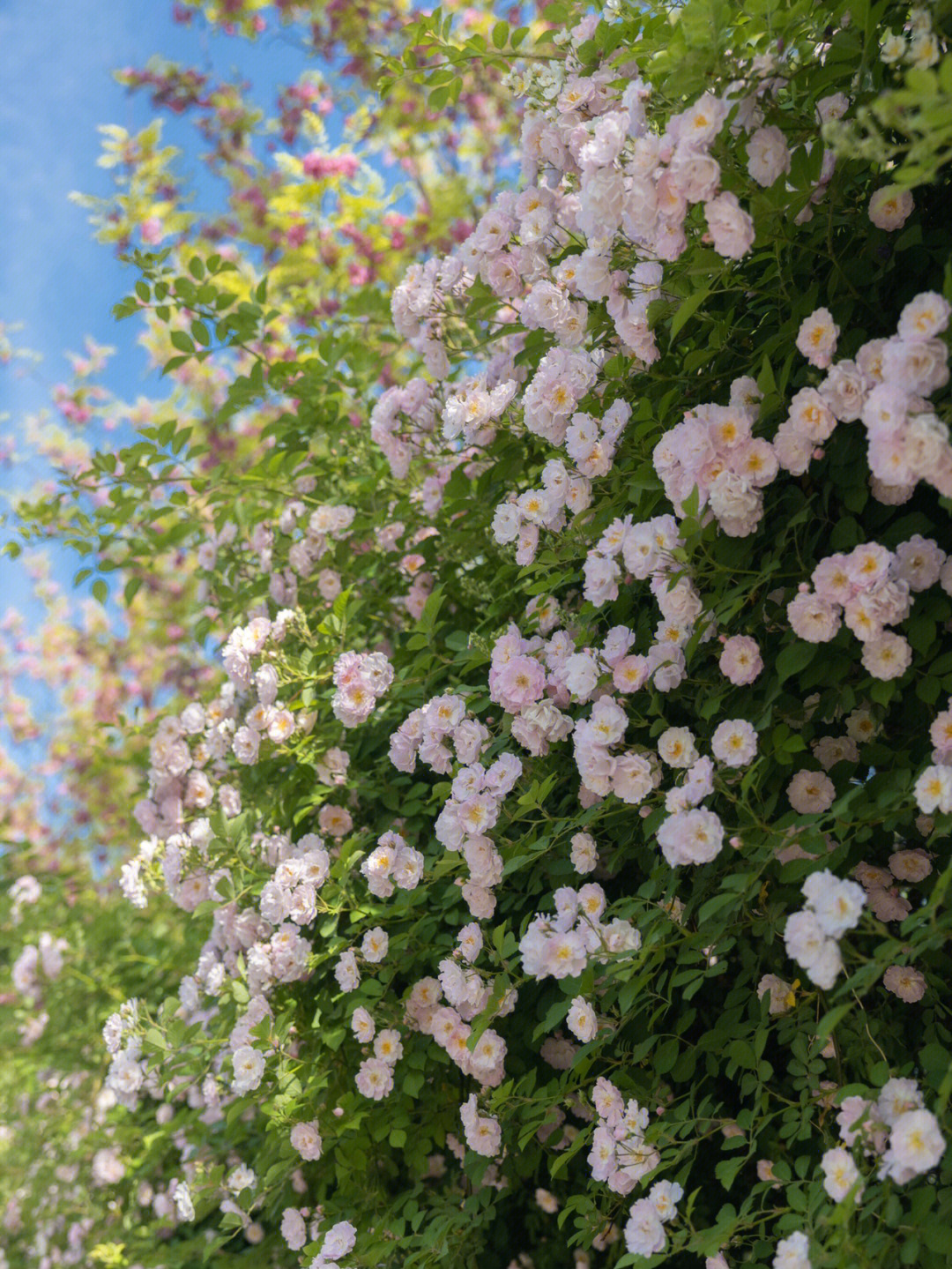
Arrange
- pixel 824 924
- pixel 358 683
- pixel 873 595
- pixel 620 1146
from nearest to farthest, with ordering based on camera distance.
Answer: pixel 824 924, pixel 873 595, pixel 620 1146, pixel 358 683

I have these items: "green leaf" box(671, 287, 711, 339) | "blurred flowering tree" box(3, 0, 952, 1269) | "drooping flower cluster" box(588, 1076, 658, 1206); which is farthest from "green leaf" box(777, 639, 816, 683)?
"drooping flower cluster" box(588, 1076, 658, 1206)

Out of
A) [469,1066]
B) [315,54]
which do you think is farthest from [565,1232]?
[315,54]

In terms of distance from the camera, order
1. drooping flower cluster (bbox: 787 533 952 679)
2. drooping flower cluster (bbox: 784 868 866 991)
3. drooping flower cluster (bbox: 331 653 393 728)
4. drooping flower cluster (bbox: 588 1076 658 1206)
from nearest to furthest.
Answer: drooping flower cluster (bbox: 784 868 866 991)
drooping flower cluster (bbox: 787 533 952 679)
drooping flower cluster (bbox: 588 1076 658 1206)
drooping flower cluster (bbox: 331 653 393 728)

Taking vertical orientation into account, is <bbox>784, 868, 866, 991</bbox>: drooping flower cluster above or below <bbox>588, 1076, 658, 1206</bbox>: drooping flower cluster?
above

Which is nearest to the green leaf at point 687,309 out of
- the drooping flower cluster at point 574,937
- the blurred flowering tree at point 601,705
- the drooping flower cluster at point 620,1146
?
the blurred flowering tree at point 601,705

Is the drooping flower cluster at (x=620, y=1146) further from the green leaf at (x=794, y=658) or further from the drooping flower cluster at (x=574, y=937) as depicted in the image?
the green leaf at (x=794, y=658)

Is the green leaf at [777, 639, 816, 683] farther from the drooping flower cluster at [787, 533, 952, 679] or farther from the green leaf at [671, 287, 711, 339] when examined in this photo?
the green leaf at [671, 287, 711, 339]

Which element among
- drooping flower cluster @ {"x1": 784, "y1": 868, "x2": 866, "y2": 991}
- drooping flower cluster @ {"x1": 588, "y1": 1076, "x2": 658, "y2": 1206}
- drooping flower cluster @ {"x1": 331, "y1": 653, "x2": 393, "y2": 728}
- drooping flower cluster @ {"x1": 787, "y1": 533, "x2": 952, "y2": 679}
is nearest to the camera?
drooping flower cluster @ {"x1": 784, "y1": 868, "x2": 866, "y2": 991}

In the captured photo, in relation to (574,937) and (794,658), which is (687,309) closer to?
(794,658)

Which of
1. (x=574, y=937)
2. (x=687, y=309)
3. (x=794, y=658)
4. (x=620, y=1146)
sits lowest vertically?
(x=620, y=1146)

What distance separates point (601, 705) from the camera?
1.46 m

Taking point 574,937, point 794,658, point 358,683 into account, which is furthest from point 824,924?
point 358,683

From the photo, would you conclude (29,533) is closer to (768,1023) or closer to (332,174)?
(768,1023)

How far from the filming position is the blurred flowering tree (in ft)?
3.98
